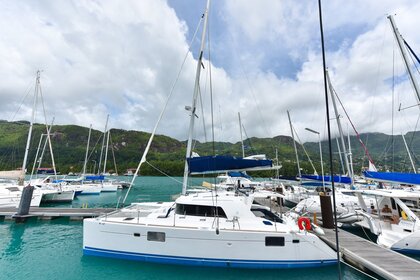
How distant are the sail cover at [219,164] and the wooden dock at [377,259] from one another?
15.5 feet

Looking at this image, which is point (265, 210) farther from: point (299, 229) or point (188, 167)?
point (188, 167)

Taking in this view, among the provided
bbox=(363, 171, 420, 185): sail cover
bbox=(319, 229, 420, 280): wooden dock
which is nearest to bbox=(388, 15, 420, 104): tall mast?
bbox=(363, 171, 420, 185): sail cover

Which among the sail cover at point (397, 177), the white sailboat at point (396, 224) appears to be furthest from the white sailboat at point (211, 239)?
the sail cover at point (397, 177)

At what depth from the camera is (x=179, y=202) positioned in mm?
9914

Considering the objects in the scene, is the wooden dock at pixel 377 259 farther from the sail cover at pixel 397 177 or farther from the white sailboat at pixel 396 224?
the sail cover at pixel 397 177

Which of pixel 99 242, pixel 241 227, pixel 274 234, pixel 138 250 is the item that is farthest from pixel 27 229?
pixel 274 234

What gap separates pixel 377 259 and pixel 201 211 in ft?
22.6

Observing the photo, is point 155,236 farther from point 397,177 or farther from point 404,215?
point 397,177

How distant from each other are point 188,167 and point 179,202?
1676 mm

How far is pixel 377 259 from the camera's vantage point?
835 cm

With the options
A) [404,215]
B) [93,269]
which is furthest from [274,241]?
[404,215]

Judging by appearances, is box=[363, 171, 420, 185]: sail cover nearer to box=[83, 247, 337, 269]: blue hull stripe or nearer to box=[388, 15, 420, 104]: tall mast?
box=[388, 15, 420, 104]: tall mast

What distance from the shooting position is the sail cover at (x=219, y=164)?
10.2 metres

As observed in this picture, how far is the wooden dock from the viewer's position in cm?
730
